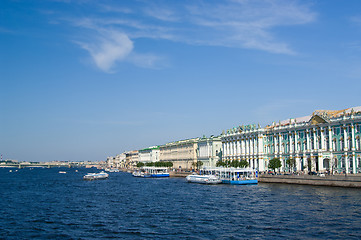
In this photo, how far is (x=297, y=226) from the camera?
32719 millimetres

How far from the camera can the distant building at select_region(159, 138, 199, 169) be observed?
149m

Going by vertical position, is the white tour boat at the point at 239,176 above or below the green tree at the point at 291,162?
below

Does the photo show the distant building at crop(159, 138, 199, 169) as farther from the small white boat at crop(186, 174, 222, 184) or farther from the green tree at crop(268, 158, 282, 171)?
the green tree at crop(268, 158, 282, 171)

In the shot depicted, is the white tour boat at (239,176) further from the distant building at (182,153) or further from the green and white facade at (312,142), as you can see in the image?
the distant building at (182,153)

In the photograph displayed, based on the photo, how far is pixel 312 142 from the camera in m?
81.8

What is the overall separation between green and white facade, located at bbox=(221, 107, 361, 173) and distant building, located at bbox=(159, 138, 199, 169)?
4151 centimetres

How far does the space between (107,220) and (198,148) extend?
355ft

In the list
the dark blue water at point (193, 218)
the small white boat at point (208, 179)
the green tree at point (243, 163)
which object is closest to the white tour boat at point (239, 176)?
the small white boat at point (208, 179)

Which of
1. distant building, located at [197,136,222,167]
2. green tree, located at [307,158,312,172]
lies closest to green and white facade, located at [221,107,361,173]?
green tree, located at [307,158,312,172]

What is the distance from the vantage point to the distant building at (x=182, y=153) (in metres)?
149

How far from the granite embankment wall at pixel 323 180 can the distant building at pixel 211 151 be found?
51.9m

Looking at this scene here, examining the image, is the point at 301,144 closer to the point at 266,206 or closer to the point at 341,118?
the point at 341,118

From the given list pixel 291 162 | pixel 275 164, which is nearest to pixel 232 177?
pixel 275 164

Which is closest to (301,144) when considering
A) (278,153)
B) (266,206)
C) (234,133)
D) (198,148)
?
(278,153)
